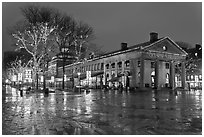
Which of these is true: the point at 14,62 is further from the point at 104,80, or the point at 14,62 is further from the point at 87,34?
the point at 87,34

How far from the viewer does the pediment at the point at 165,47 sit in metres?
51.3

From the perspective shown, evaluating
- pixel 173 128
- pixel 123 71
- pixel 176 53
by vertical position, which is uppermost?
pixel 176 53

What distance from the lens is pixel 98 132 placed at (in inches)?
296

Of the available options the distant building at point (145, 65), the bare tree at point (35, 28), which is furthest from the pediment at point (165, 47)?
the bare tree at point (35, 28)

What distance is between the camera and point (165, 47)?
53281 mm

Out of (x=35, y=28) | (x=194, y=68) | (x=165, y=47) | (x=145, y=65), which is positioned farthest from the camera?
(x=194, y=68)

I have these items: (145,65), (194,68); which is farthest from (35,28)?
(194,68)

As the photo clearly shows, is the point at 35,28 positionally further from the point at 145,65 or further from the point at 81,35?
the point at 145,65

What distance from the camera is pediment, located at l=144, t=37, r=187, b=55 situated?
51.3 meters

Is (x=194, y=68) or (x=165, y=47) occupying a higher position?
(x=165, y=47)

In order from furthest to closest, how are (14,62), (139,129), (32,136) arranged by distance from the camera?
1. (14,62)
2. (139,129)
3. (32,136)

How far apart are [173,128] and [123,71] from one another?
4549 cm

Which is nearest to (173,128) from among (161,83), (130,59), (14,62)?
(130,59)

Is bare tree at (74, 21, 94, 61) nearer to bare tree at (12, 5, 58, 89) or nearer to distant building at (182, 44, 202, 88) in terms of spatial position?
bare tree at (12, 5, 58, 89)
